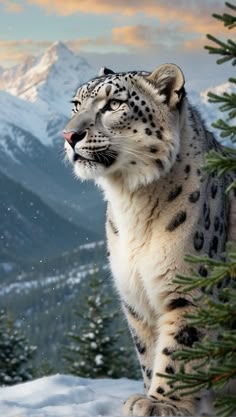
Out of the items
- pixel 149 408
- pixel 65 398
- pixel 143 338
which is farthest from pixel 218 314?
pixel 65 398

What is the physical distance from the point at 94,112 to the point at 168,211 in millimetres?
1145

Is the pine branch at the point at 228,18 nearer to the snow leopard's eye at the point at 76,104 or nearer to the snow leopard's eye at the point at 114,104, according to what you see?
the snow leopard's eye at the point at 114,104

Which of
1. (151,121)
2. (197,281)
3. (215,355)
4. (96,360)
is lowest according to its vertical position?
(215,355)

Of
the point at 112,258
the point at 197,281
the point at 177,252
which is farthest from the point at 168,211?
the point at 197,281

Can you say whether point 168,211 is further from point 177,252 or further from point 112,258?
point 112,258

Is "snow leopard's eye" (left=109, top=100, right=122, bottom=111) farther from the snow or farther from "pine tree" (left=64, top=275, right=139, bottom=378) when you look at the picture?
"pine tree" (left=64, top=275, right=139, bottom=378)

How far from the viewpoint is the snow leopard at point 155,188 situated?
25.0 feet

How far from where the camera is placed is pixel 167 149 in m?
7.73

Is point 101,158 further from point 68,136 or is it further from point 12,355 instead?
point 12,355

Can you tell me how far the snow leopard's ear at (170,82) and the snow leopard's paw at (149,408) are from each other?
269cm

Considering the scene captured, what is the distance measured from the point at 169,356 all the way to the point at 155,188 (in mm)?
1566

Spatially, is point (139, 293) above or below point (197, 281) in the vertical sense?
above

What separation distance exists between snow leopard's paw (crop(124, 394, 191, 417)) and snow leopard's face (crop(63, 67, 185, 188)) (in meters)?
1.97

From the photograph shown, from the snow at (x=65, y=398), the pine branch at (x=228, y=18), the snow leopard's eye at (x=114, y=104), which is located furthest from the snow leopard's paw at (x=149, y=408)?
the pine branch at (x=228, y=18)
